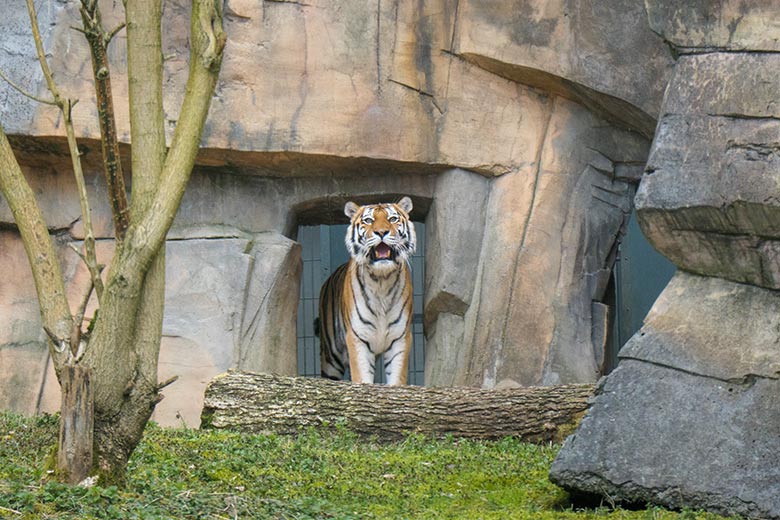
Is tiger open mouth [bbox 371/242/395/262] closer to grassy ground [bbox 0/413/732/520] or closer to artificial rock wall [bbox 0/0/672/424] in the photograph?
artificial rock wall [bbox 0/0/672/424]

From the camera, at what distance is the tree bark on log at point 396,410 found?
732cm

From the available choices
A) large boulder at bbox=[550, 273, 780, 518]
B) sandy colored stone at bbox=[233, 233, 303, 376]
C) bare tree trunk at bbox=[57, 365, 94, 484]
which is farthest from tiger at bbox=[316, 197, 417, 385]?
bare tree trunk at bbox=[57, 365, 94, 484]

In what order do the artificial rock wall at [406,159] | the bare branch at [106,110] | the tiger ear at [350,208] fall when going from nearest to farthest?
the bare branch at [106,110] → the artificial rock wall at [406,159] → the tiger ear at [350,208]

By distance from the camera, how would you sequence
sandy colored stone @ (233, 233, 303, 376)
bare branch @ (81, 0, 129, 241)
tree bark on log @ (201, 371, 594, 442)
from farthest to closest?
sandy colored stone @ (233, 233, 303, 376)
tree bark on log @ (201, 371, 594, 442)
bare branch @ (81, 0, 129, 241)

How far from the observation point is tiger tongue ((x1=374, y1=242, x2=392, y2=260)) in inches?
411

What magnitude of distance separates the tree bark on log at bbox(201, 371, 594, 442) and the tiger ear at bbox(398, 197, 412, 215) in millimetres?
2693

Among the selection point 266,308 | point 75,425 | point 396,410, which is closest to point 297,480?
point 75,425

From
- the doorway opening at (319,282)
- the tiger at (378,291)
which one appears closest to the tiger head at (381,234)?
the tiger at (378,291)

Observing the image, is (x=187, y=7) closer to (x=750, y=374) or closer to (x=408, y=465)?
(x=408, y=465)

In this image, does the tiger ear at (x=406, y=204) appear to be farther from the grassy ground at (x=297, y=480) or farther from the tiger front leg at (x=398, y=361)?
the grassy ground at (x=297, y=480)

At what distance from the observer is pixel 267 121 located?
30.2 feet

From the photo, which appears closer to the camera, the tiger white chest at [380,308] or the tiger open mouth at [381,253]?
the tiger white chest at [380,308]

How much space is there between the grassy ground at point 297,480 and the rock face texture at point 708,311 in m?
0.22

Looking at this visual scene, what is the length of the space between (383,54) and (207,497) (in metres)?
5.07
